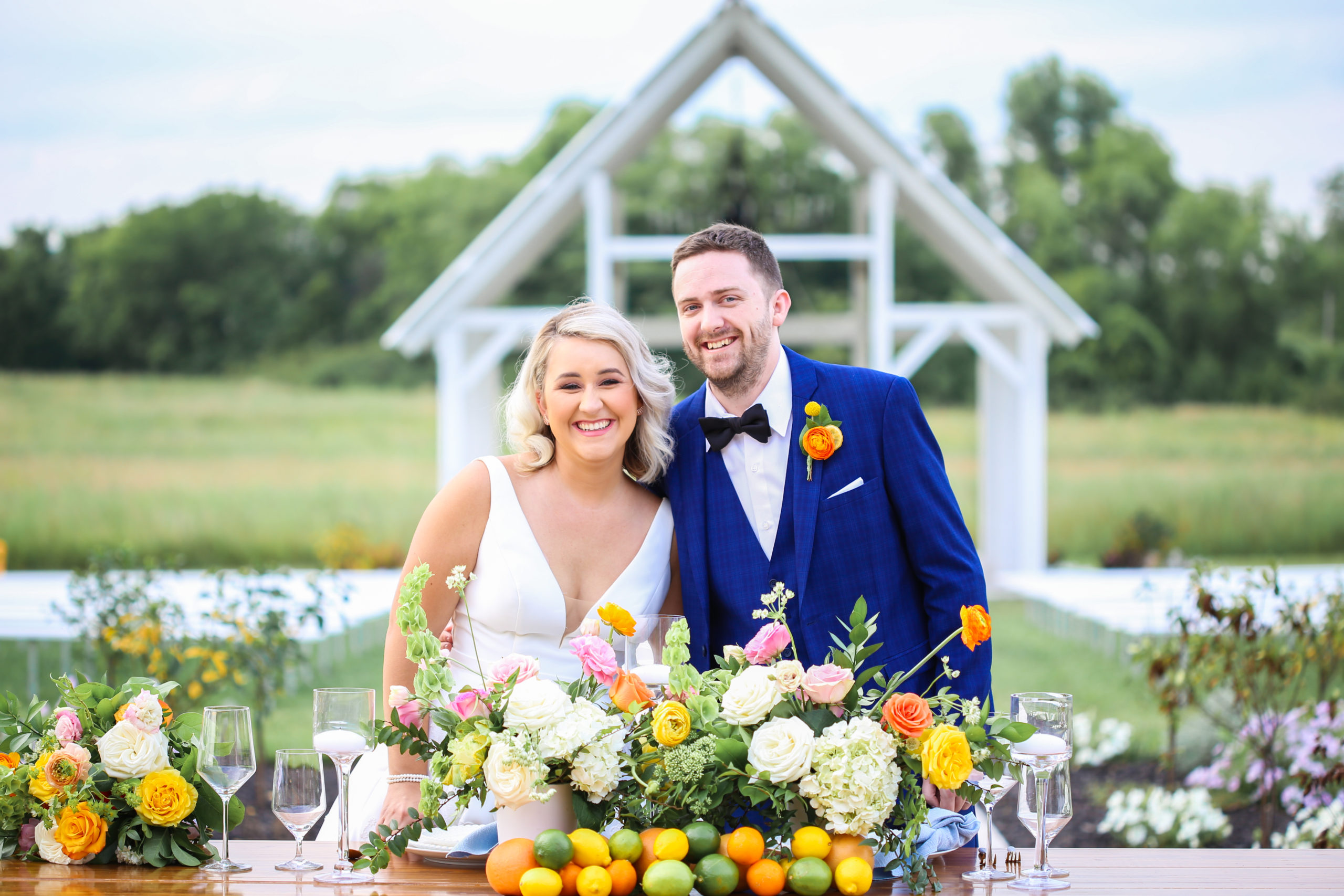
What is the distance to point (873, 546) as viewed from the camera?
315cm

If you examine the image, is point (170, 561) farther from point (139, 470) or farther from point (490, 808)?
point (139, 470)

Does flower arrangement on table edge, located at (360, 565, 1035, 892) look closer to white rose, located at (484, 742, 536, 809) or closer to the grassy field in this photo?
white rose, located at (484, 742, 536, 809)

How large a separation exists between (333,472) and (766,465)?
1954 cm

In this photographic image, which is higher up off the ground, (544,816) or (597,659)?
(597,659)

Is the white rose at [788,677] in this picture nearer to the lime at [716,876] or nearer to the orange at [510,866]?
the lime at [716,876]

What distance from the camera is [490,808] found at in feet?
7.23

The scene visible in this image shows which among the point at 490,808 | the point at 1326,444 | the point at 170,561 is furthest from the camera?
the point at 1326,444

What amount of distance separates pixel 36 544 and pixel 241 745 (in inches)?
784

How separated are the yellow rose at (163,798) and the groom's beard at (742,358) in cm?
164

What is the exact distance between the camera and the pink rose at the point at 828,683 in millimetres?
2053

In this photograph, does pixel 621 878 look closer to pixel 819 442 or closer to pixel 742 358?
pixel 819 442

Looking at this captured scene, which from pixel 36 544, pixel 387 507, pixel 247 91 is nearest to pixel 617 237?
pixel 387 507

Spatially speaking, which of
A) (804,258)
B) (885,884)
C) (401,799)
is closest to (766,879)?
(885,884)

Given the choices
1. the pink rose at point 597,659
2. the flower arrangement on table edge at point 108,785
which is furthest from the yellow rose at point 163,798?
the pink rose at point 597,659
